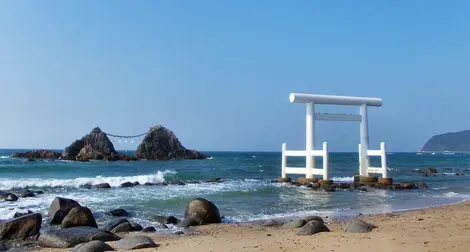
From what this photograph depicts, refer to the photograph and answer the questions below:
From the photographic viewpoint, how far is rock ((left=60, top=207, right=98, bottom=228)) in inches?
400

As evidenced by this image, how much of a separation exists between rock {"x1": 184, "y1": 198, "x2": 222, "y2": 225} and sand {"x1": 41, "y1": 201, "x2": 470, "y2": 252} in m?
0.68

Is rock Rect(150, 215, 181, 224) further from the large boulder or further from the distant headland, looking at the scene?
the large boulder

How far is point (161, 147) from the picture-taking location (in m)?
75.5

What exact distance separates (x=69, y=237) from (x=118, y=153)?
7024cm

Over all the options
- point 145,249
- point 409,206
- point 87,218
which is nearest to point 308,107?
point 409,206

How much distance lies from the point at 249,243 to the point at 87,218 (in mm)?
4580

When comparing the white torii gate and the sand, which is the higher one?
the white torii gate

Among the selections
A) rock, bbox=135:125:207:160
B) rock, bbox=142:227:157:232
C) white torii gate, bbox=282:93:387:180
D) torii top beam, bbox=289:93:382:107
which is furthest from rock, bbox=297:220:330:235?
rock, bbox=135:125:207:160

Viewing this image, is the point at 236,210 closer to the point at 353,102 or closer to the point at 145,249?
the point at 145,249

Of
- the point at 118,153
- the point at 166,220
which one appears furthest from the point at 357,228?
the point at 118,153

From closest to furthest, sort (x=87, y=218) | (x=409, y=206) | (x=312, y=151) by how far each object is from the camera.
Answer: (x=87, y=218), (x=409, y=206), (x=312, y=151)

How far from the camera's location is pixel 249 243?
772cm

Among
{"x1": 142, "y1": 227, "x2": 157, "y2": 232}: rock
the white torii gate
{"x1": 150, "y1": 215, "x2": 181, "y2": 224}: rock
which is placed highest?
the white torii gate

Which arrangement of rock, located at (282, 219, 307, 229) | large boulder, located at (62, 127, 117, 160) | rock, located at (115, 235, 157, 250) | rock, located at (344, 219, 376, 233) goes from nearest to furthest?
rock, located at (115, 235, 157, 250)
rock, located at (344, 219, 376, 233)
rock, located at (282, 219, 307, 229)
large boulder, located at (62, 127, 117, 160)
